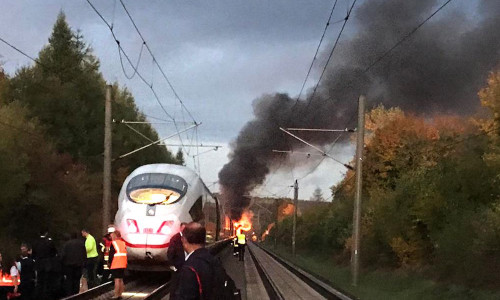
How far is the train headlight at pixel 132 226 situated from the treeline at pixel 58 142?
17.2 metres

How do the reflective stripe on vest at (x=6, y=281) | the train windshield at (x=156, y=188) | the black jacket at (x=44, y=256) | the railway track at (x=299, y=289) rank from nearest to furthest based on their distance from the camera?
the reflective stripe on vest at (x=6, y=281), the black jacket at (x=44, y=256), the train windshield at (x=156, y=188), the railway track at (x=299, y=289)

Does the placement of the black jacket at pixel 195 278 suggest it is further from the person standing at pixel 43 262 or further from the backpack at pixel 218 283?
the person standing at pixel 43 262

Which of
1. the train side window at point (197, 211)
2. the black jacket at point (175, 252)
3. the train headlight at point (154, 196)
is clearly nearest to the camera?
the black jacket at point (175, 252)

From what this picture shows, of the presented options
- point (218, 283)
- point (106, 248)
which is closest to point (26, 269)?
point (106, 248)

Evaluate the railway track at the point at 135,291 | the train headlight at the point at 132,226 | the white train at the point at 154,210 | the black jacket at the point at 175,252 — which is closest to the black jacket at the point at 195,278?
the black jacket at the point at 175,252

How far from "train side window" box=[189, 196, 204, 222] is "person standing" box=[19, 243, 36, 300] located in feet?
26.5

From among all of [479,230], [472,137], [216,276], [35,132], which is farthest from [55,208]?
[216,276]

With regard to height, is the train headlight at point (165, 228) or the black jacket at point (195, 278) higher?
the train headlight at point (165, 228)

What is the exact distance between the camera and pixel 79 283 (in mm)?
21359

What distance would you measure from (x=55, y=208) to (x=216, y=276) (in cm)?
4098

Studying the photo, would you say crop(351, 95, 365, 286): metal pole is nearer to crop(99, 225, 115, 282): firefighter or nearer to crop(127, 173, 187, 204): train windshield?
crop(127, 173, 187, 204): train windshield

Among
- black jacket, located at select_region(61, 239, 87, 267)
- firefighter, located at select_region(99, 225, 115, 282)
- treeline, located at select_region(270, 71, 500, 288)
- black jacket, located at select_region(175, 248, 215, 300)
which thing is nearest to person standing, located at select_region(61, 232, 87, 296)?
black jacket, located at select_region(61, 239, 87, 267)

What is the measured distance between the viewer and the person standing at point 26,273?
1769 cm

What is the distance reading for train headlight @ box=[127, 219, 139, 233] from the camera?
24000mm
